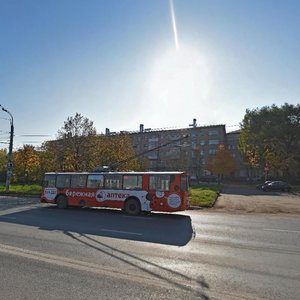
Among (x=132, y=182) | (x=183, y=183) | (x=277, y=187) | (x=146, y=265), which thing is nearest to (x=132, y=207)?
(x=132, y=182)

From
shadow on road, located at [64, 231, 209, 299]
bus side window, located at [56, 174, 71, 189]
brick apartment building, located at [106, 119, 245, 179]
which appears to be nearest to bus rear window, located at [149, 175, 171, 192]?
bus side window, located at [56, 174, 71, 189]

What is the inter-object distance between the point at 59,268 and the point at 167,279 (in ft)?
7.16

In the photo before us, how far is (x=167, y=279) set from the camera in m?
6.11

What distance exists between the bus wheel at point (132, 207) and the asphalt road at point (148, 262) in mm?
4927

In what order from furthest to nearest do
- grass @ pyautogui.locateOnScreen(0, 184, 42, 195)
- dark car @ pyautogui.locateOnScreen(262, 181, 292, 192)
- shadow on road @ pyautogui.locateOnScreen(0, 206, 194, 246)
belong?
dark car @ pyautogui.locateOnScreen(262, 181, 292, 192) → grass @ pyautogui.locateOnScreen(0, 184, 42, 195) → shadow on road @ pyautogui.locateOnScreen(0, 206, 194, 246)

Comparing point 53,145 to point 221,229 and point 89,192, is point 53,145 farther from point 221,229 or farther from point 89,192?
point 221,229

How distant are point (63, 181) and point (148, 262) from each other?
14.6 metres

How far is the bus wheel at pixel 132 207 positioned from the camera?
1755cm

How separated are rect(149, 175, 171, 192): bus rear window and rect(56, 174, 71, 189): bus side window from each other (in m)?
5.91

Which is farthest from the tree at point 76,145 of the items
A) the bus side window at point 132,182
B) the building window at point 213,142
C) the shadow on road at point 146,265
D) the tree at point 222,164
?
the building window at point 213,142

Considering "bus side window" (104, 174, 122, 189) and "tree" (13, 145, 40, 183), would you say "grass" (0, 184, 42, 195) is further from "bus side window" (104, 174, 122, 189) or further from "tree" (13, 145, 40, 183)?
"tree" (13, 145, 40, 183)

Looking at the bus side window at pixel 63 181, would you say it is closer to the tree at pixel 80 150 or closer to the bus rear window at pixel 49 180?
the bus rear window at pixel 49 180

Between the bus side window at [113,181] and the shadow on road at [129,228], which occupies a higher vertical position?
the bus side window at [113,181]

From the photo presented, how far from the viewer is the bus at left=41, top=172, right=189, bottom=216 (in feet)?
55.8
